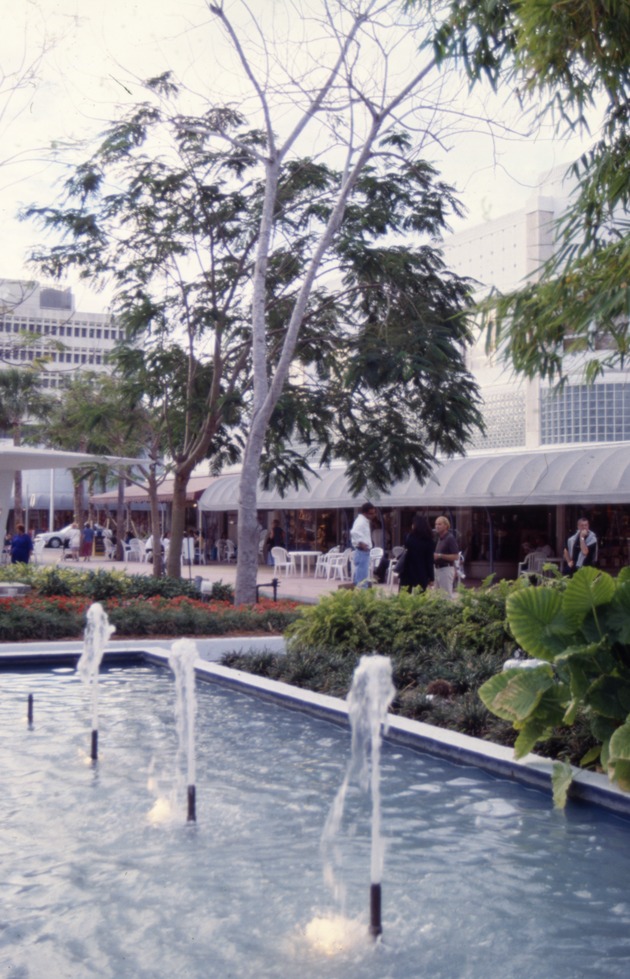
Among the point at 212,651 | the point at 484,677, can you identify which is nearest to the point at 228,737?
the point at 484,677

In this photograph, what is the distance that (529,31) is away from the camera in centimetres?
804

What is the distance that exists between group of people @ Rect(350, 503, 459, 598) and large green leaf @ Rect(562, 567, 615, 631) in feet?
18.1

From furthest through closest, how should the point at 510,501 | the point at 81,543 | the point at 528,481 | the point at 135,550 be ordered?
the point at 81,543 < the point at 135,550 < the point at 510,501 < the point at 528,481

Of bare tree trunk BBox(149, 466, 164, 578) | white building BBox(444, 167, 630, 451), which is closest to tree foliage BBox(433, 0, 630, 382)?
bare tree trunk BBox(149, 466, 164, 578)

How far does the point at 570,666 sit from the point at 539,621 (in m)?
0.36

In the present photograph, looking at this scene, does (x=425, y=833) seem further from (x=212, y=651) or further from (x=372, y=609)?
(x=212, y=651)

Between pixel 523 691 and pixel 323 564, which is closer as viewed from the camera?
pixel 523 691

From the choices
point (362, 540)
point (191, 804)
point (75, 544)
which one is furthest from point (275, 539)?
point (191, 804)

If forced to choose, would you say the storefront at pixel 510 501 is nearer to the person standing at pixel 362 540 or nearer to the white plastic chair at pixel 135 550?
the white plastic chair at pixel 135 550

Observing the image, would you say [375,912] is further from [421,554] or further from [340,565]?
[340,565]

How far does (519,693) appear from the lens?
6582mm

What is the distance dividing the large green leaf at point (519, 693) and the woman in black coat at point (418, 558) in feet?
22.2

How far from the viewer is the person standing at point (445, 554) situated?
14.7 meters

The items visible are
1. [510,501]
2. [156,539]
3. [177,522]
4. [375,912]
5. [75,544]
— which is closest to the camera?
[375,912]
